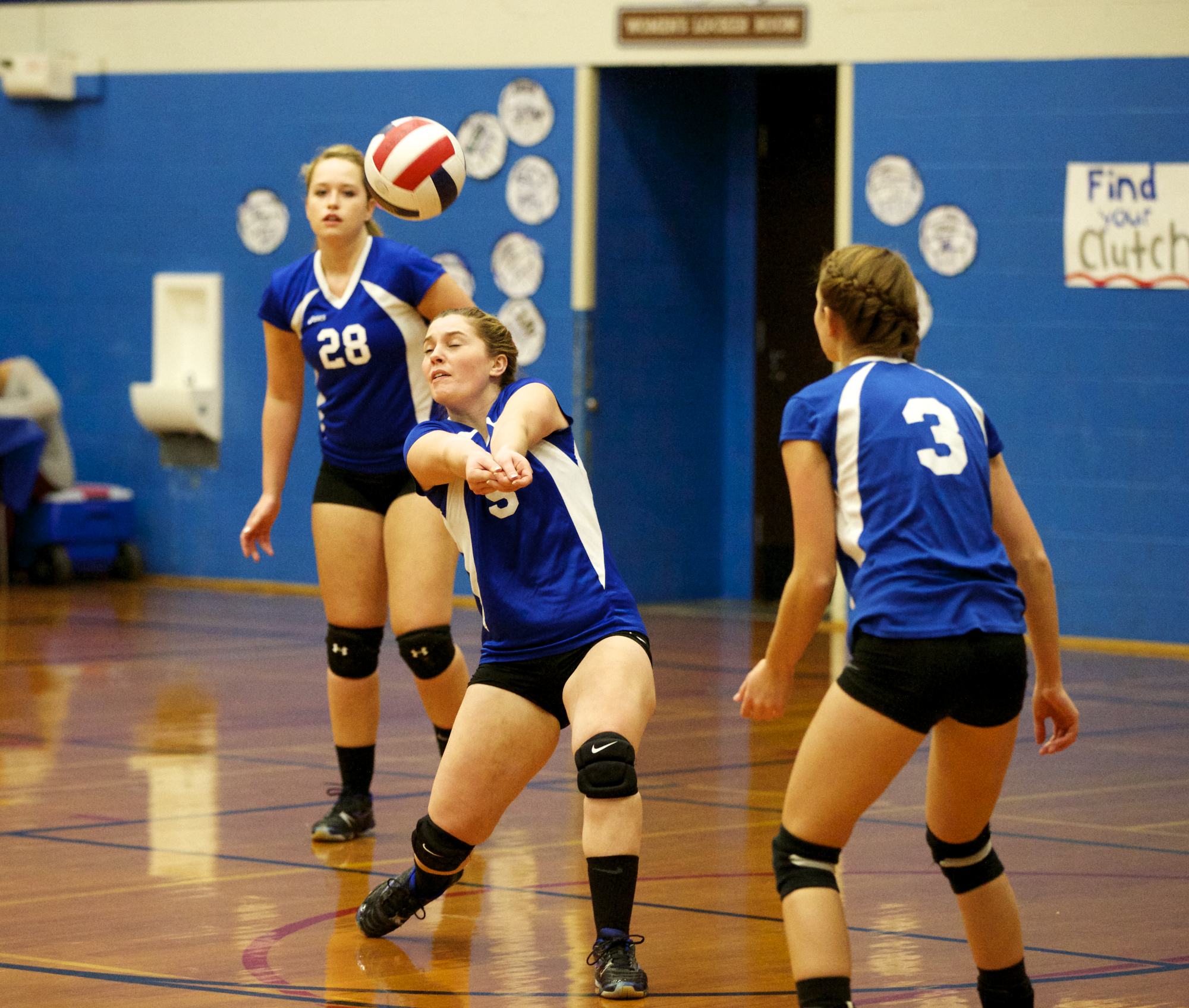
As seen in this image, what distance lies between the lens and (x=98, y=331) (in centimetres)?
1262

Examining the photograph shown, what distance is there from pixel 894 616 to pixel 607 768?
85 cm

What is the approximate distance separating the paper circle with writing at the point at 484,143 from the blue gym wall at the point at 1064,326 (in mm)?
2193

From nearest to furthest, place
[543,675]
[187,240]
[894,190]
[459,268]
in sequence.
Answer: [543,675] → [894,190] → [459,268] → [187,240]

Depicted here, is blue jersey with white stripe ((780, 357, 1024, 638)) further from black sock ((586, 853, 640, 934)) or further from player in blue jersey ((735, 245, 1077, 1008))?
black sock ((586, 853, 640, 934))

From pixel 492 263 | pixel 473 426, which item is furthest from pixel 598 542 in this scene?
pixel 492 263

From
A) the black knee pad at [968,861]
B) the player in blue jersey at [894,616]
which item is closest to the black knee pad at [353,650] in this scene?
the player in blue jersey at [894,616]

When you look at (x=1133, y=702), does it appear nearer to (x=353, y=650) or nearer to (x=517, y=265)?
(x=353, y=650)

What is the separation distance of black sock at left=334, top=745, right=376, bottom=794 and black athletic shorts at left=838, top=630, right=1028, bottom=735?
2.48 meters

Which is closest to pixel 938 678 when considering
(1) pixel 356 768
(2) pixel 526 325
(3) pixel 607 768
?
(3) pixel 607 768

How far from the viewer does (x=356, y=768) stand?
540 cm

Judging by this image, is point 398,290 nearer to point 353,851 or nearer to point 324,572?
point 324,572

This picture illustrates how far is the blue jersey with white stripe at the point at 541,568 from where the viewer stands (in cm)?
397

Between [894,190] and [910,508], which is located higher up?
[894,190]

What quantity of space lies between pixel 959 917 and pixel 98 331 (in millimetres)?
9213
